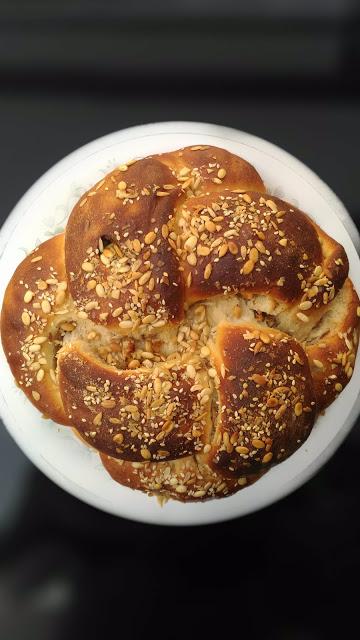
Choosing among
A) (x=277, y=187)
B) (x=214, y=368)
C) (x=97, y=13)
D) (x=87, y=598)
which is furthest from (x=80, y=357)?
(x=97, y=13)

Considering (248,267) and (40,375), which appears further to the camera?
(40,375)

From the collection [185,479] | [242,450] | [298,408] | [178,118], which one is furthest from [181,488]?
[178,118]

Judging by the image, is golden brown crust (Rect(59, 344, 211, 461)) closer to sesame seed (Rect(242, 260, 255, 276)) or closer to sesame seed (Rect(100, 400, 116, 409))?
sesame seed (Rect(100, 400, 116, 409))

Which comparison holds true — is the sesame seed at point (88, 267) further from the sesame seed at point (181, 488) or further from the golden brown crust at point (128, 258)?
the sesame seed at point (181, 488)

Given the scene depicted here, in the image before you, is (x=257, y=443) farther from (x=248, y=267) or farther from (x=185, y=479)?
(x=248, y=267)

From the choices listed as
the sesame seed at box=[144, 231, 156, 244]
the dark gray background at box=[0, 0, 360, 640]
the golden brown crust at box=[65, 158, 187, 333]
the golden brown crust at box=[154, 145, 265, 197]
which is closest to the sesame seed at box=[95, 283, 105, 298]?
the golden brown crust at box=[65, 158, 187, 333]

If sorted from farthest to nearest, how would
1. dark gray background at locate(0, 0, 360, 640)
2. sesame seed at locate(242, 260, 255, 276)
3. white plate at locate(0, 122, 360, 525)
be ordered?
dark gray background at locate(0, 0, 360, 640)
white plate at locate(0, 122, 360, 525)
sesame seed at locate(242, 260, 255, 276)

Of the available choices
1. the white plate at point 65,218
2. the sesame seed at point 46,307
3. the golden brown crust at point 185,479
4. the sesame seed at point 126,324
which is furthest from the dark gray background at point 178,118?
the sesame seed at point 126,324
